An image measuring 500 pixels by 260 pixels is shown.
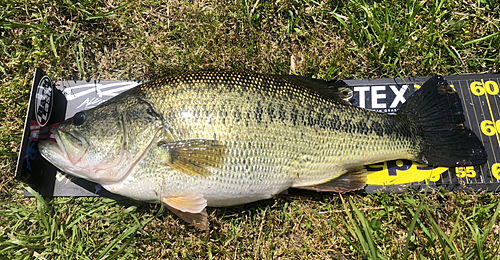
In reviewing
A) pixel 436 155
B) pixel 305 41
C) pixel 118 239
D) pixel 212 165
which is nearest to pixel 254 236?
pixel 212 165

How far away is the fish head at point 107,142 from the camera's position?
2658mm

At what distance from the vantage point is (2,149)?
3.32 m

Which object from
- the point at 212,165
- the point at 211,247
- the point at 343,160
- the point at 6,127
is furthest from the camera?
the point at 6,127

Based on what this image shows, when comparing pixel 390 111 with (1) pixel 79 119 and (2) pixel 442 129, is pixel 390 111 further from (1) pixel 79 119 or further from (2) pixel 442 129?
(1) pixel 79 119

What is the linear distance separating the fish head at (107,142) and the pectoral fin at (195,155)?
0.22 metres

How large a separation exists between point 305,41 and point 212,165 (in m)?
1.89

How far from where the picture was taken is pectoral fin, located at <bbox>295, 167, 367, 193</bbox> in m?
3.03

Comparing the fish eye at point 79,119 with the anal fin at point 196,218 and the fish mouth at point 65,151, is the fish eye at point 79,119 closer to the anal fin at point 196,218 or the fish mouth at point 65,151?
the fish mouth at point 65,151

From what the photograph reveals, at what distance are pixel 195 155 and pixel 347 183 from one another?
4.94ft

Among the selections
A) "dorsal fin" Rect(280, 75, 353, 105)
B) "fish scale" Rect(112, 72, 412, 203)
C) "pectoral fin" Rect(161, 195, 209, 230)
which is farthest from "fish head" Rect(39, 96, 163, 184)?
"dorsal fin" Rect(280, 75, 353, 105)

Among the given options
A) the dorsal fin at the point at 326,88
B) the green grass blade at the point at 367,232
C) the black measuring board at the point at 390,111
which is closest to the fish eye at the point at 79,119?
the black measuring board at the point at 390,111

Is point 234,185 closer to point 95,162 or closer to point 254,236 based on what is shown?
point 254,236

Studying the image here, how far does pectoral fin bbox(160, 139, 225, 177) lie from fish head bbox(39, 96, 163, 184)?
22 centimetres

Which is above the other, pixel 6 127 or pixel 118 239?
pixel 6 127
